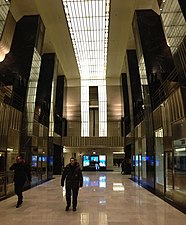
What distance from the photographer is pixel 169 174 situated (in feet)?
37.8

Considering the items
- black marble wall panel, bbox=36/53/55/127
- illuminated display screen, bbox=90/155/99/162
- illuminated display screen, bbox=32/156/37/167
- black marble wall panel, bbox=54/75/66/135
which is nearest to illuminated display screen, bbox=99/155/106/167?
illuminated display screen, bbox=90/155/99/162

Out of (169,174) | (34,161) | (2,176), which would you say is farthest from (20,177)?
(34,161)

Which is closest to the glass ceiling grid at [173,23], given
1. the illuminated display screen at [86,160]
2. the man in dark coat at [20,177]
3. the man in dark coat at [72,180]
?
the man in dark coat at [72,180]

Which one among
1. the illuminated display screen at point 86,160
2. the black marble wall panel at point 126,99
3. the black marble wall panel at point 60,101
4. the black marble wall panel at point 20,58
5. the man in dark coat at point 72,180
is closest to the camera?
the man in dark coat at point 72,180

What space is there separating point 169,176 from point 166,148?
1.23 metres

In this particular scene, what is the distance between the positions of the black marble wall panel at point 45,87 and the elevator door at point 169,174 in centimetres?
1187

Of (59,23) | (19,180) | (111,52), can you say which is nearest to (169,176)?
(19,180)

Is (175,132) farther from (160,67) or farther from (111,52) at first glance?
(111,52)

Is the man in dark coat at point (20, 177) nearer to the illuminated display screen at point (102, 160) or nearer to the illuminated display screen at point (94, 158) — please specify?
the illuminated display screen at point (94, 158)

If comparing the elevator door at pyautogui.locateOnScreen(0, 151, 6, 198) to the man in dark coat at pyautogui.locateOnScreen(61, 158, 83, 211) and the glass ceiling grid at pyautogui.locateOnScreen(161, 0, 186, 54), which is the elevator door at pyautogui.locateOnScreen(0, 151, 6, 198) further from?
the glass ceiling grid at pyautogui.locateOnScreen(161, 0, 186, 54)

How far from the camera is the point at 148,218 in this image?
23.9ft

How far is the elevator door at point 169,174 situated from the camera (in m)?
11.2

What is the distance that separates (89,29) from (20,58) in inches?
268

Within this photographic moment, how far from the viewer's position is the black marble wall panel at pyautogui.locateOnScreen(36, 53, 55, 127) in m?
22.1
